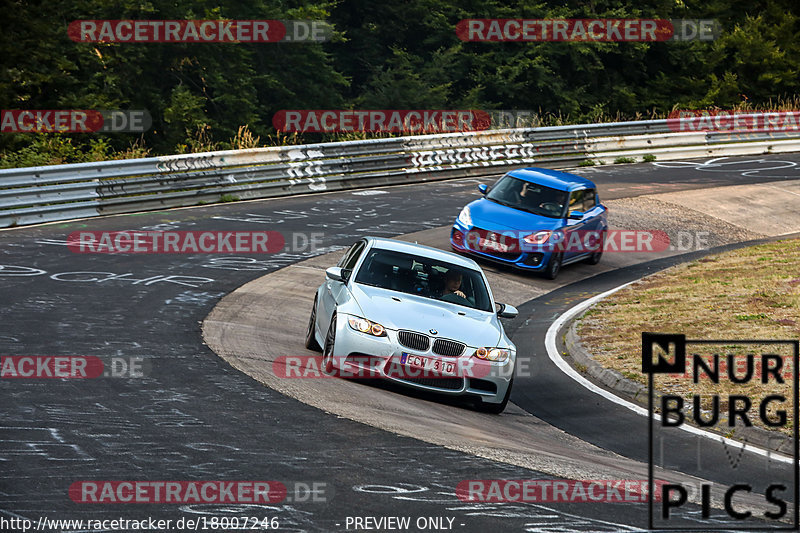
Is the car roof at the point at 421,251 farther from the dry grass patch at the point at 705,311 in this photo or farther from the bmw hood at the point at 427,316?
the dry grass patch at the point at 705,311

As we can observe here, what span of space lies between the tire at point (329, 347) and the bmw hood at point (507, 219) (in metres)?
8.30

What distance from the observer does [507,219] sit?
1914 centimetres

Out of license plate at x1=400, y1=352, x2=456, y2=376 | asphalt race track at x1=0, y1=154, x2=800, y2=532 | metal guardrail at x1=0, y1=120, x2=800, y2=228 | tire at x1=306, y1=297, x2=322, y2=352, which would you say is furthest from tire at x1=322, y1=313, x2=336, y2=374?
metal guardrail at x1=0, y1=120, x2=800, y2=228

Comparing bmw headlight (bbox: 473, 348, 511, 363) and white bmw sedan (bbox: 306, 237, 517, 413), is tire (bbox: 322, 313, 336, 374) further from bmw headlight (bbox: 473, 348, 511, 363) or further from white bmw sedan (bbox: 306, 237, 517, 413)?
bmw headlight (bbox: 473, 348, 511, 363)

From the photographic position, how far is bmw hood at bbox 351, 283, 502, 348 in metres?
10.8

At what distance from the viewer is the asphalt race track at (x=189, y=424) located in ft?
22.4

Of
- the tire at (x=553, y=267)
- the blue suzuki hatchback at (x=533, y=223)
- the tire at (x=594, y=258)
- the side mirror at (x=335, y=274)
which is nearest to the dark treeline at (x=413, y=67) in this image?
the blue suzuki hatchback at (x=533, y=223)

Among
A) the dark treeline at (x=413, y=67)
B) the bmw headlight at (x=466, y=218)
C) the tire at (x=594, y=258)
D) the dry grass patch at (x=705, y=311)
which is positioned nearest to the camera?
the dry grass patch at (x=705, y=311)

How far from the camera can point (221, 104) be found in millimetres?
40438

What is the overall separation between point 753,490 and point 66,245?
13071 mm

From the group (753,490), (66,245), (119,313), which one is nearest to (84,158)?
(66,245)

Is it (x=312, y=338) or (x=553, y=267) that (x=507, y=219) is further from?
(x=312, y=338)

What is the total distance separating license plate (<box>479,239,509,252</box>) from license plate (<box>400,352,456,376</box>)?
8.62 m

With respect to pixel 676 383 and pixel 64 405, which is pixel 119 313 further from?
pixel 676 383
